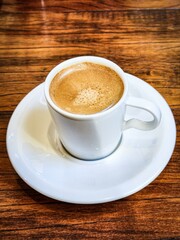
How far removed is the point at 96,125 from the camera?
1.97 ft

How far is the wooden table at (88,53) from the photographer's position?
0.62 m

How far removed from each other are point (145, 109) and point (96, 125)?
0.09 m

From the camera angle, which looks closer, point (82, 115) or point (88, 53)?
point (82, 115)

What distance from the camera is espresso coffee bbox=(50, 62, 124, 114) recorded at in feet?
2.05

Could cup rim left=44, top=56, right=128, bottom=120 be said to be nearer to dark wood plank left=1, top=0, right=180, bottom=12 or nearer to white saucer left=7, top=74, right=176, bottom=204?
white saucer left=7, top=74, right=176, bottom=204

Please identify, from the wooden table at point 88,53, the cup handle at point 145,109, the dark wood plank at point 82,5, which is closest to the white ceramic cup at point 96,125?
the cup handle at point 145,109

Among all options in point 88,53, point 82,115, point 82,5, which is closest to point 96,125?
point 82,115

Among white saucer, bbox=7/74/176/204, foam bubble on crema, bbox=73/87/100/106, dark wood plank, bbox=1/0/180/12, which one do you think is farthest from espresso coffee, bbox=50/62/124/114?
dark wood plank, bbox=1/0/180/12

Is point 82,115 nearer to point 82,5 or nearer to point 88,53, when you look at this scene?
point 88,53

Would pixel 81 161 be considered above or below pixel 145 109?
below

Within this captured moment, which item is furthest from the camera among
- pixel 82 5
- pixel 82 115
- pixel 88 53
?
pixel 82 5

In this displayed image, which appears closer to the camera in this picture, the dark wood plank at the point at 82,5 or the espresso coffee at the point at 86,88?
the espresso coffee at the point at 86,88

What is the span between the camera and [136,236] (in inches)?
23.6

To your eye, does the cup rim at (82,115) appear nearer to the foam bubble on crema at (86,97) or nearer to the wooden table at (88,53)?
the foam bubble on crema at (86,97)
